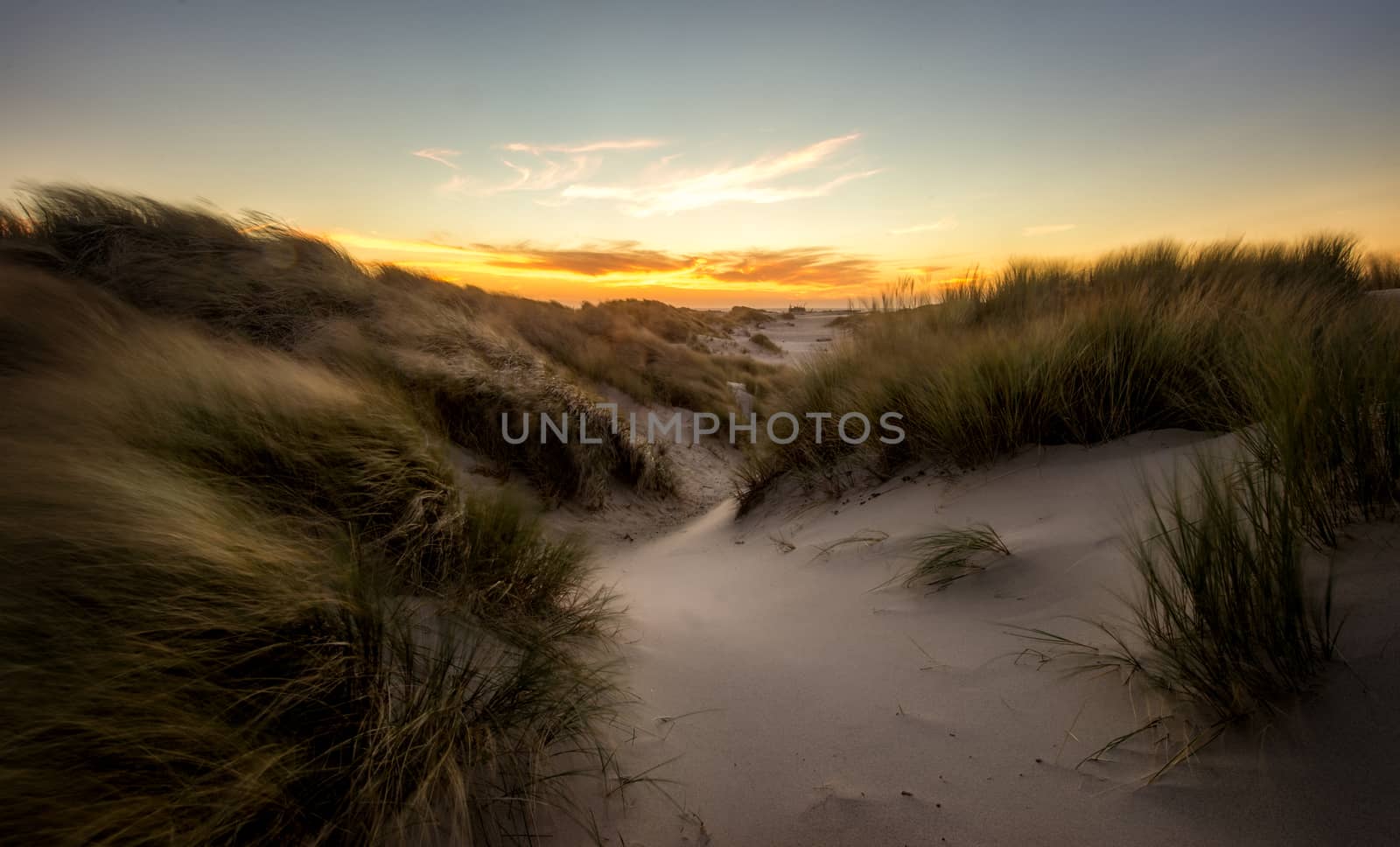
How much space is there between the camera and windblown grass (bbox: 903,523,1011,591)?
8.04 ft

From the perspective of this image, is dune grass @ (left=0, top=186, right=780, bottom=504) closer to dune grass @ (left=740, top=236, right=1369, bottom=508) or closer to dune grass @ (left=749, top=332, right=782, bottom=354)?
dune grass @ (left=740, top=236, right=1369, bottom=508)

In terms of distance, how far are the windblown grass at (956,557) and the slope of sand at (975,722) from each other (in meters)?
0.07

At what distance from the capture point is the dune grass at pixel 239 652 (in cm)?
103

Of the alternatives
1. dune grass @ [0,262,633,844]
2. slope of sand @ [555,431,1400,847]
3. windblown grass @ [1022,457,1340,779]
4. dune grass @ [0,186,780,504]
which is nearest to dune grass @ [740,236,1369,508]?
slope of sand @ [555,431,1400,847]

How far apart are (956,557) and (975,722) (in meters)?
0.91

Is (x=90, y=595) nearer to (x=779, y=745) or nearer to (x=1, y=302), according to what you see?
(x=779, y=745)

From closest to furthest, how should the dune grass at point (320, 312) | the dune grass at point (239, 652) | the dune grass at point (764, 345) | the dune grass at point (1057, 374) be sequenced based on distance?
the dune grass at point (239, 652) < the dune grass at point (1057, 374) < the dune grass at point (320, 312) < the dune grass at point (764, 345)

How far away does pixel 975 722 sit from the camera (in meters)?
1.67

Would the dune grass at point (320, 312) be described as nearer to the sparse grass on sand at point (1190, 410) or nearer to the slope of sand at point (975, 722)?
the sparse grass on sand at point (1190, 410)

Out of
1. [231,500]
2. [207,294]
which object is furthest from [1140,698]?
[207,294]

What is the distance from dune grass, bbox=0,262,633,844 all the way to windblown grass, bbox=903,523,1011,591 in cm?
140

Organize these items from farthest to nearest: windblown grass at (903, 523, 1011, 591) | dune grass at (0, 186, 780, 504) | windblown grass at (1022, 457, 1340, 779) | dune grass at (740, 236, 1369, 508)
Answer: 1. dune grass at (0, 186, 780, 504)
2. dune grass at (740, 236, 1369, 508)
3. windblown grass at (903, 523, 1011, 591)
4. windblown grass at (1022, 457, 1340, 779)

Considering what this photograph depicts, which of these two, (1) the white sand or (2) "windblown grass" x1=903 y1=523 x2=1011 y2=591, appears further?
(1) the white sand

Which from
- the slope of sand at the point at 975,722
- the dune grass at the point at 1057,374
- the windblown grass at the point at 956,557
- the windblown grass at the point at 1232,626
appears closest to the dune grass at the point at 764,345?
the dune grass at the point at 1057,374
